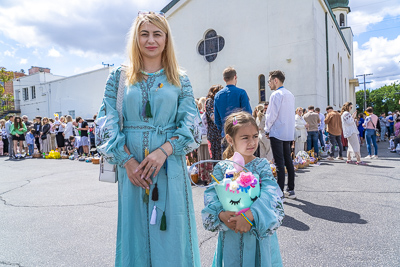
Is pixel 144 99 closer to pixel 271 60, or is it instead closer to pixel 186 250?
pixel 186 250

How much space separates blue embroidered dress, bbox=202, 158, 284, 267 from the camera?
1.71 m

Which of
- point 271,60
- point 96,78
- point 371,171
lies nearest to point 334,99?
point 271,60

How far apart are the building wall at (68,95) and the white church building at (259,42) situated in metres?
10.5

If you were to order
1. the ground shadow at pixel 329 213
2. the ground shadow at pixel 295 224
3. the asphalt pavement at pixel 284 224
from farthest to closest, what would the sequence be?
1. the ground shadow at pixel 329 213
2. the ground shadow at pixel 295 224
3. the asphalt pavement at pixel 284 224

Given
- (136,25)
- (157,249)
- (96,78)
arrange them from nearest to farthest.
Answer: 1. (157,249)
2. (136,25)
3. (96,78)

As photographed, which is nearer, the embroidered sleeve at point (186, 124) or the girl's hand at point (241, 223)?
the girl's hand at point (241, 223)

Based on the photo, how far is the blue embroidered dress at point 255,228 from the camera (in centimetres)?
171

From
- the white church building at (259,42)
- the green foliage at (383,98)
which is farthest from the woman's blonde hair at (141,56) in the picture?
the green foliage at (383,98)

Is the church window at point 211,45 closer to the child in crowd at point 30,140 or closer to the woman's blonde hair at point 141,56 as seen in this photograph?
the child in crowd at point 30,140

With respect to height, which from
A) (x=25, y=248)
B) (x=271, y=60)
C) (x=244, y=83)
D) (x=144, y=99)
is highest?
(x=271, y=60)

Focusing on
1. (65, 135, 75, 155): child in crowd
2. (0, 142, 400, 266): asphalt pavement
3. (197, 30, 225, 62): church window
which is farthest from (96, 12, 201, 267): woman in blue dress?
(197, 30, 225, 62): church window

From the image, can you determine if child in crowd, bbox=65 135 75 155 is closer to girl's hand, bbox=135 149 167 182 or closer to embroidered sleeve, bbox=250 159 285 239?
girl's hand, bbox=135 149 167 182

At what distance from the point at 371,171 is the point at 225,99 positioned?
5.23 metres

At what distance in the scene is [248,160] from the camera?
6.75 ft
